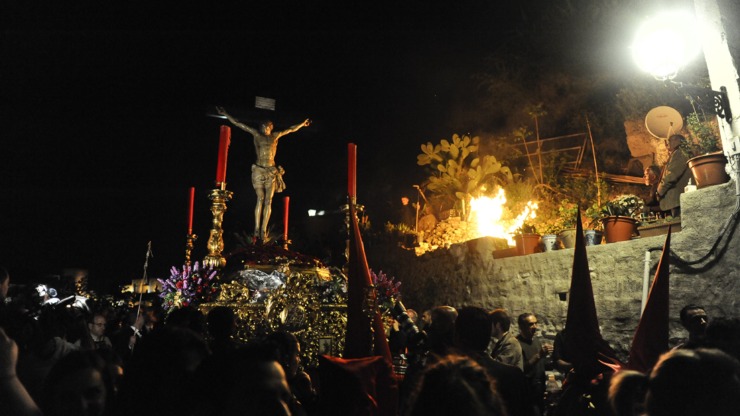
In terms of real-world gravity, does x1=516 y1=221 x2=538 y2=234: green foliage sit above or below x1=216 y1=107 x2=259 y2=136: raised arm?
below

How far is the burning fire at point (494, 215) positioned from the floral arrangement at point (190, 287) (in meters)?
8.02

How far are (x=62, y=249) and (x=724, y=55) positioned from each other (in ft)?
63.2

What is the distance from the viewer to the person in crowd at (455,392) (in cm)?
190

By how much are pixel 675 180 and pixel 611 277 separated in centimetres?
227

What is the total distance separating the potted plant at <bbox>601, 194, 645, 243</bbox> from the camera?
793 cm

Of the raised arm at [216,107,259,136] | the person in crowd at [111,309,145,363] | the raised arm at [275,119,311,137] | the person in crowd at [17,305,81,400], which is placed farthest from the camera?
the raised arm at [275,119,311,137]

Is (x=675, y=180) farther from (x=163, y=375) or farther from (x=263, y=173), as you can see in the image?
(x=163, y=375)

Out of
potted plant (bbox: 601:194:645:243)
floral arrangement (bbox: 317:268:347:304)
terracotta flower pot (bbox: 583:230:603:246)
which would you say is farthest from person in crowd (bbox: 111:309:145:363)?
potted plant (bbox: 601:194:645:243)

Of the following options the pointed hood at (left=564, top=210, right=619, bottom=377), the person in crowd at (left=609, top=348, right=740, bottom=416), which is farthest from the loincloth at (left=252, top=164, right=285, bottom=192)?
the person in crowd at (left=609, top=348, right=740, bottom=416)

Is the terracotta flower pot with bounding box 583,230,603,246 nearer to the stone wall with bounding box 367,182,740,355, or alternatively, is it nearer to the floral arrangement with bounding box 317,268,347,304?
the stone wall with bounding box 367,182,740,355

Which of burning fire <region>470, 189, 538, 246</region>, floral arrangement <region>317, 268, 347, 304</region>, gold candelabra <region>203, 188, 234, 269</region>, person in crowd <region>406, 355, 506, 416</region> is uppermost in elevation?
burning fire <region>470, 189, 538, 246</region>

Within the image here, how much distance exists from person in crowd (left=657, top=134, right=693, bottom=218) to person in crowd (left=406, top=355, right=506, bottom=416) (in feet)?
25.5

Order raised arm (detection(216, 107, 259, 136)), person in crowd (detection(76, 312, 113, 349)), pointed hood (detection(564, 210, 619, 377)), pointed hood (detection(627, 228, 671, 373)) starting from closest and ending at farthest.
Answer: pointed hood (detection(564, 210, 619, 377))
pointed hood (detection(627, 228, 671, 373))
person in crowd (detection(76, 312, 113, 349))
raised arm (detection(216, 107, 259, 136))

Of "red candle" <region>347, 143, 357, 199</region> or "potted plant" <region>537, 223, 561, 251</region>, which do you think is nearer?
"red candle" <region>347, 143, 357, 199</region>
